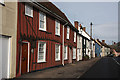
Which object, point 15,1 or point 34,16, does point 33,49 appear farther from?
point 15,1

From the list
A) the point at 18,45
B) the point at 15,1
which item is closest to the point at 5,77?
the point at 18,45

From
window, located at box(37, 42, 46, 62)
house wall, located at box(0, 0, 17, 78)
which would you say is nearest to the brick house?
window, located at box(37, 42, 46, 62)

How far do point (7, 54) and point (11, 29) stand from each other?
1.55m

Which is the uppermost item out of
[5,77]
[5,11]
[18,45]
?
[5,11]

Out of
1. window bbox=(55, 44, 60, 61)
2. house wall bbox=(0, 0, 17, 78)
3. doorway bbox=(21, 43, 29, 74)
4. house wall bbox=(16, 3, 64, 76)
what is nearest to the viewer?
house wall bbox=(0, 0, 17, 78)

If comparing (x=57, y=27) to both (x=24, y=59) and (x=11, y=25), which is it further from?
(x=11, y=25)

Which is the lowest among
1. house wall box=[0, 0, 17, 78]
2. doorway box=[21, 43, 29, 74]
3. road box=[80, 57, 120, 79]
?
road box=[80, 57, 120, 79]

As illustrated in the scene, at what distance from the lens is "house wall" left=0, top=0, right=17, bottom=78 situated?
363 inches

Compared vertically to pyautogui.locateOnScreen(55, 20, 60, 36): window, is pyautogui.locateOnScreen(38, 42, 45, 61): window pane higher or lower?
lower

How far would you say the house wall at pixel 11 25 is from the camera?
922cm

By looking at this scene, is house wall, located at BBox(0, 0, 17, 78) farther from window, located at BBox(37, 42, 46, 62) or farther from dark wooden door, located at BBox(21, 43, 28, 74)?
window, located at BBox(37, 42, 46, 62)

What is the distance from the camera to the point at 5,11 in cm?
943

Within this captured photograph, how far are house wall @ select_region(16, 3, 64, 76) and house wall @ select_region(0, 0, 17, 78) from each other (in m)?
0.45

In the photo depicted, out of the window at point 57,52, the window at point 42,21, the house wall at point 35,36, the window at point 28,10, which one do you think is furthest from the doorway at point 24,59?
the window at point 57,52
